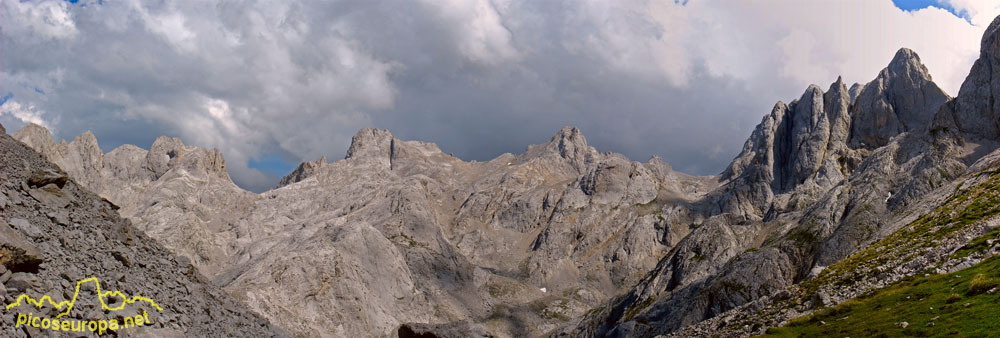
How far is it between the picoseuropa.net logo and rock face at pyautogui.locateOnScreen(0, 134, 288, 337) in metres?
0.25

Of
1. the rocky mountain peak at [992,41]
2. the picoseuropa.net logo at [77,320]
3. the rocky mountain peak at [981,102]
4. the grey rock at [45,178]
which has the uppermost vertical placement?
the rocky mountain peak at [992,41]

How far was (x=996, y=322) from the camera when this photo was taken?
26.1m

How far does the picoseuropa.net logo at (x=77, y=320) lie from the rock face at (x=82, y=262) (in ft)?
0.81

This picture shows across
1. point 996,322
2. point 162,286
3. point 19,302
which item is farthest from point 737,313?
point 19,302

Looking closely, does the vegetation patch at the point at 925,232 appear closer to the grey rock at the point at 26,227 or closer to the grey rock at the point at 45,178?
the grey rock at the point at 26,227

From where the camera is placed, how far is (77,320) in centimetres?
2886

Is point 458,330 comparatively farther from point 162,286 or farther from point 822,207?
point 822,207

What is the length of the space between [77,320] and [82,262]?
7701 mm

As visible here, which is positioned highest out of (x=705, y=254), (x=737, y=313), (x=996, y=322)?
(x=705, y=254)

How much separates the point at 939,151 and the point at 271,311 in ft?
660

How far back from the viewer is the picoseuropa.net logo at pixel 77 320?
26188mm

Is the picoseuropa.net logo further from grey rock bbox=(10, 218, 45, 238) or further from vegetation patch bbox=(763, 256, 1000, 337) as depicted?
vegetation patch bbox=(763, 256, 1000, 337)

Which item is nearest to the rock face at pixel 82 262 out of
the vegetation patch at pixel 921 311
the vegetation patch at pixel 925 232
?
the vegetation patch at pixel 921 311

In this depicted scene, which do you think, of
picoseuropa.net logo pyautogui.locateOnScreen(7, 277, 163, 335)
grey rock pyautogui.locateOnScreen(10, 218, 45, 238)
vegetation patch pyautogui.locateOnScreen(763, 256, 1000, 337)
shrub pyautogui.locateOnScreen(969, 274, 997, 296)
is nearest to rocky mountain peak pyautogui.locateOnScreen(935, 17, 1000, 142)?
vegetation patch pyautogui.locateOnScreen(763, 256, 1000, 337)
